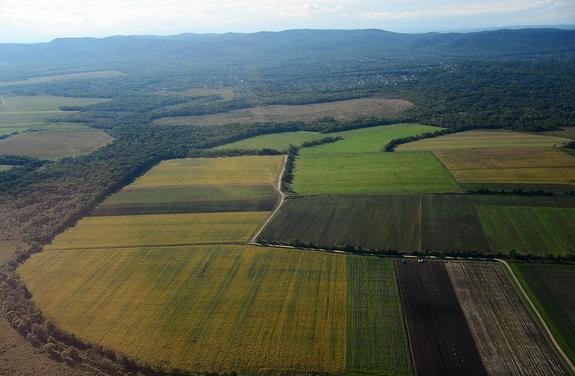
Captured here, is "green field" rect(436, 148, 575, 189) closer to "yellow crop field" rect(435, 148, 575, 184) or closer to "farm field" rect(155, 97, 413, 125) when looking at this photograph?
"yellow crop field" rect(435, 148, 575, 184)

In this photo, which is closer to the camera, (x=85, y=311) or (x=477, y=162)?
(x=85, y=311)

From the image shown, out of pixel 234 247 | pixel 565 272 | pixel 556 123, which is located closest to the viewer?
pixel 565 272

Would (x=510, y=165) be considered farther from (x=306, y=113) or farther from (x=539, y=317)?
(x=306, y=113)

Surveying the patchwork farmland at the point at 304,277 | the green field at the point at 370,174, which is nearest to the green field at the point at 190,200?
the patchwork farmland at the point at 304,277

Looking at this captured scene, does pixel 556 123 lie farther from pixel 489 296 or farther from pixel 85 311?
pixel 85 311

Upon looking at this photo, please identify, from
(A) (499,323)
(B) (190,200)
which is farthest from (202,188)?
(A) (499,323)

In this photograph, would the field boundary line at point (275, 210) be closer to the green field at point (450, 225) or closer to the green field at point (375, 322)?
the green field at point (375, 322)

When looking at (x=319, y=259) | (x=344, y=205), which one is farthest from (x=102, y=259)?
(x=344, y=205)
